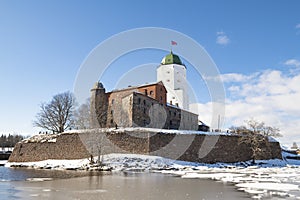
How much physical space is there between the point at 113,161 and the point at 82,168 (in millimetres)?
3807

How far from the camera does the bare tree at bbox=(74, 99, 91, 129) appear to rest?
43.3 meters

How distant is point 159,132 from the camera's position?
3753cm

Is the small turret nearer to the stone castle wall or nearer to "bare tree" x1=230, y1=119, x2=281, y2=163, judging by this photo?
the stone castle wall

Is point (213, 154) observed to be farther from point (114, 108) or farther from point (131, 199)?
point (131, 199)

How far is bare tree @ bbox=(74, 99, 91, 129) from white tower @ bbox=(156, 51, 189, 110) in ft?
78.8

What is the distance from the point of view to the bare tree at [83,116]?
43.3 meters

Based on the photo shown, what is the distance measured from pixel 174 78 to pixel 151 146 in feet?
119

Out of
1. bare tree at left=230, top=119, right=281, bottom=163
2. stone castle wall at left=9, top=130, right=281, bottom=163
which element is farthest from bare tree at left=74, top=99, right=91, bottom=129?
bare tree at left=230, top=119, right=281, bottom=163

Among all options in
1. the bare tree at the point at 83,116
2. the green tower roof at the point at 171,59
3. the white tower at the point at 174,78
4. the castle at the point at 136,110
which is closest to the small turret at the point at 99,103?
the castle at the point at 136,110

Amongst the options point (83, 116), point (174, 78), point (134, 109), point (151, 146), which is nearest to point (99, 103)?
point (83, 116)

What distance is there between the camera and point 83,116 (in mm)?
47344

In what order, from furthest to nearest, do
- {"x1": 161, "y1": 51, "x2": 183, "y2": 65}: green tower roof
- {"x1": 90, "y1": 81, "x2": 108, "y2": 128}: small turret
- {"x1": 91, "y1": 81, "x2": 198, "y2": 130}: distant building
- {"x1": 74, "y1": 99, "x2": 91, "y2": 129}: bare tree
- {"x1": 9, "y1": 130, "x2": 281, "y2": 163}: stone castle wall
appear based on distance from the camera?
{"x1": 161, "y1": 51, "x2": 183, "y2": 65}: green tower roof → {"x1": 90, "y1": 81, "x2": 108, "y2": 128}: small turret → {"x1": 91, "y1": 81, "x2": 198, "y2": 130}: distant building → {"x1": 74, "y1": 99, "x2": 91, "y2": 129}: bare tree → {"x1": 9, "y1": 130, "x2": 281, "y2": 163}: stone castle wall

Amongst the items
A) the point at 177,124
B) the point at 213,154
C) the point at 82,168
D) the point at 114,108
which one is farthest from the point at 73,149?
the point at 177,124

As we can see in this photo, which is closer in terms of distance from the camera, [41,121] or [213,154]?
[213,154]
